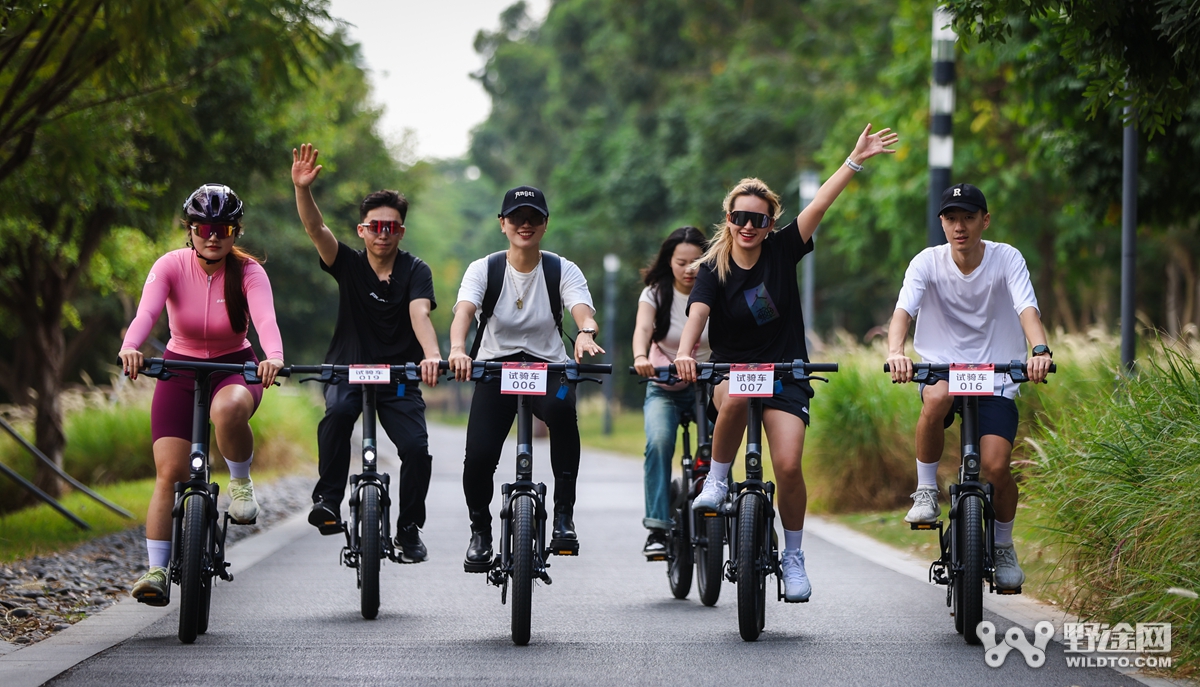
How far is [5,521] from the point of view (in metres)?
11.9

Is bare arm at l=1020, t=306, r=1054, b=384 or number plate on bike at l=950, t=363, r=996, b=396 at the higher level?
bare arm at l=1020, t=306, r=1054, b=384

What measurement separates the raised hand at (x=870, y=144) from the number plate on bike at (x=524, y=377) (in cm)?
176

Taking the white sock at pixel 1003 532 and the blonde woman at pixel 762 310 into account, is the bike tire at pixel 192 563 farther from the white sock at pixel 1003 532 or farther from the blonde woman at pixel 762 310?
the white sock at pixel 1003 532

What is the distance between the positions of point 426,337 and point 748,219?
1657mm

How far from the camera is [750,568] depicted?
6.27 metres

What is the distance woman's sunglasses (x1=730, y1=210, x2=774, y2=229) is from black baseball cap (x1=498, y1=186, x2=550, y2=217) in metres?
0.88

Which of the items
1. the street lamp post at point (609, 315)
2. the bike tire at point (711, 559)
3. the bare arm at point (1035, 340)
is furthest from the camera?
the street lamp post at point (609, 315)

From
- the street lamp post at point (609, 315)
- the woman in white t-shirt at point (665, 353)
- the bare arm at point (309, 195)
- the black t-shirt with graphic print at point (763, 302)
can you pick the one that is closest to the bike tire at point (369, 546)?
the bare arm at point (309, 195)

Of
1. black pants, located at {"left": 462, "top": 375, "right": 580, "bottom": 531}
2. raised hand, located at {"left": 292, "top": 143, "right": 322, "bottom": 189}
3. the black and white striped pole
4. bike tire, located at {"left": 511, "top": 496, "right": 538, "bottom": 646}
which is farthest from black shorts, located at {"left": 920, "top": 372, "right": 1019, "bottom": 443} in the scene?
the black and white striped pole

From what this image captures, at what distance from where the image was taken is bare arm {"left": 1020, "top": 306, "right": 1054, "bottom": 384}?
607 centimetres

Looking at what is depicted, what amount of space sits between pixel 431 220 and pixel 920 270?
88901 millimetres

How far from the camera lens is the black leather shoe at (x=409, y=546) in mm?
7430

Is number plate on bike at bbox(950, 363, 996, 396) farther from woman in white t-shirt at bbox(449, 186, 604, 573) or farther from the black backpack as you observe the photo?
the black backpack

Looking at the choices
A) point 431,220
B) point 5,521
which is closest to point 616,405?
point 431,220
